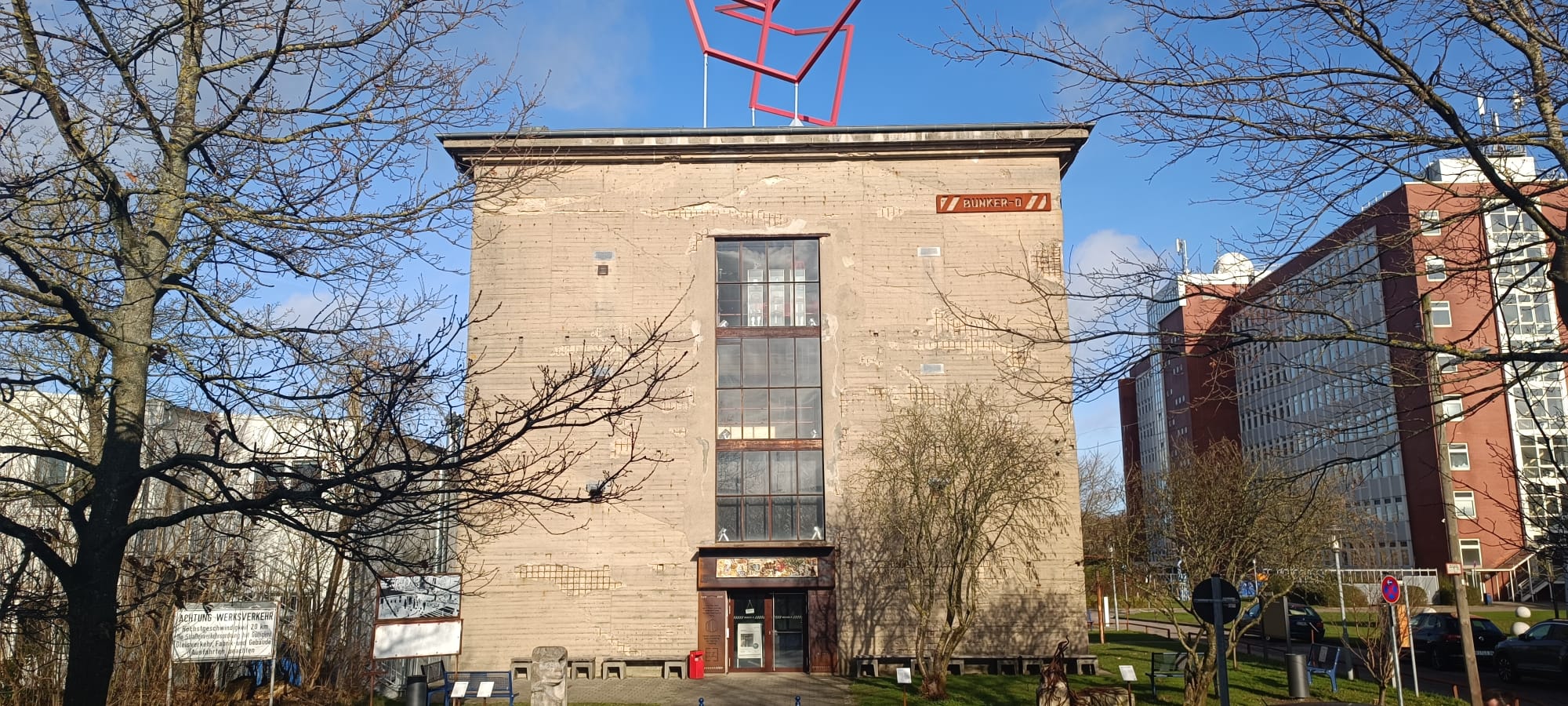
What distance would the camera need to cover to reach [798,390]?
28.5 metres

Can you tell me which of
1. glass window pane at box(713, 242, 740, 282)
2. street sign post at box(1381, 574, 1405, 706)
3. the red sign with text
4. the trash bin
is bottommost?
the trash bin

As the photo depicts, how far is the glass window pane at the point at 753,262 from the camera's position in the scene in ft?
96.0

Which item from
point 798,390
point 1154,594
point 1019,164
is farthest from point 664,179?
point 1154,594

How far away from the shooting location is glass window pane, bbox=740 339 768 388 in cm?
2855

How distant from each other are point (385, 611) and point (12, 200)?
1218 centimetres

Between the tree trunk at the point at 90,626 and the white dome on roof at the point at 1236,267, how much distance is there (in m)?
7.57

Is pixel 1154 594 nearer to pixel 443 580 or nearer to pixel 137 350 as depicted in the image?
pixel 443 580

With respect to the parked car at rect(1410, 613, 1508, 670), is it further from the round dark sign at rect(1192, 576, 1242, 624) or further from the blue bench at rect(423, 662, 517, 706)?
the blue bench at rect(423, 662, 517, 706)

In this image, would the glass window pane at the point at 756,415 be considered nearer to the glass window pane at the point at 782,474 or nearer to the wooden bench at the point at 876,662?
the glass window pane at the point at 782,474

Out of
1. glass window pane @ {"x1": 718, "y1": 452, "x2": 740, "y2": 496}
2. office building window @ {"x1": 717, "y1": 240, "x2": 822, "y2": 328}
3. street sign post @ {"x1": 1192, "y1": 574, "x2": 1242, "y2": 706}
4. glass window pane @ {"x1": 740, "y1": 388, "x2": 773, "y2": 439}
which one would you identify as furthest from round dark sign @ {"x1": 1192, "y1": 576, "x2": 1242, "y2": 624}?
office building window @ {"x1": 717, "y1": 240, "x2": 822, "y2": 328}

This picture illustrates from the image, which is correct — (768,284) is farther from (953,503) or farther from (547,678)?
(547,678)

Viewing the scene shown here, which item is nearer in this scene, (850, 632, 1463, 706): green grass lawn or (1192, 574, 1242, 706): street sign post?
(1192, 574, 1242, 706): street sign post

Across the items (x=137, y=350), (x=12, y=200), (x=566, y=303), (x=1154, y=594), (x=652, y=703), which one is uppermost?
(x=566, y=303)

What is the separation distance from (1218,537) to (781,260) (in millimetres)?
13181
